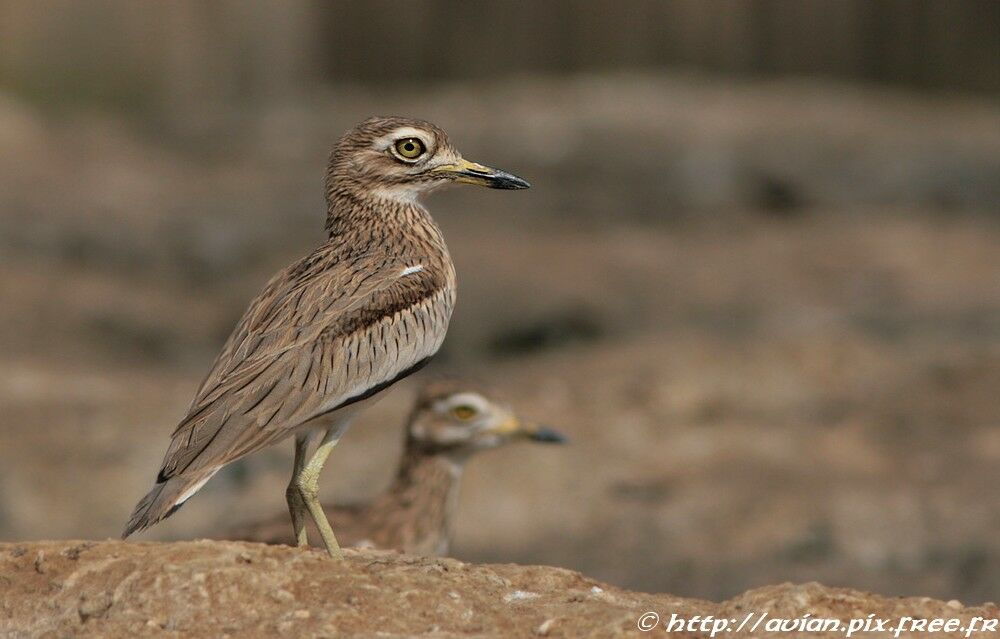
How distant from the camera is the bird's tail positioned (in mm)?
5020

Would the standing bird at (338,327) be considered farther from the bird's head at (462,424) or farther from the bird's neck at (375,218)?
the bird's head at (462,424)

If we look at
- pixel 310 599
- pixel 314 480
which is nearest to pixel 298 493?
pixel 314 480

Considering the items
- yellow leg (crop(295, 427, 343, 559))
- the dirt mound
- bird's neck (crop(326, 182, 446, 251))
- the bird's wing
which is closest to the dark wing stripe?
the bird's wing

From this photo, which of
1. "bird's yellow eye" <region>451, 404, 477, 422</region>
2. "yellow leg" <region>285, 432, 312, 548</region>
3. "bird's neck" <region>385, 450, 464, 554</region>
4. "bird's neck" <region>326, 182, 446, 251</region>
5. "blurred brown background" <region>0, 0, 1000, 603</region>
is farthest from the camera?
"blurred brown background" <region>0, 0, 1000, 603</region>

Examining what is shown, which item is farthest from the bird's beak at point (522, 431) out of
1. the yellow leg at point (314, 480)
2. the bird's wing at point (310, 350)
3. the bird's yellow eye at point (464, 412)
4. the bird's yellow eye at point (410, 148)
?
the yellow leg at point (314, 480)

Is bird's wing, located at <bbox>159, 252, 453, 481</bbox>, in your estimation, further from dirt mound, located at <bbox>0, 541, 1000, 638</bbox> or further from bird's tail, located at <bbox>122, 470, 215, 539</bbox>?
dirt mound, located at <bbox>0, 541, 1000, 638</bbox>

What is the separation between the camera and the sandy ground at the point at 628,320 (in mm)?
9234

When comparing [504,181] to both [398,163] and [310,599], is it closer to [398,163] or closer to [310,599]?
[398,163]

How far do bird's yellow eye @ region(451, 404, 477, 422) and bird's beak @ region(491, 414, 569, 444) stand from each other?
0.45ft

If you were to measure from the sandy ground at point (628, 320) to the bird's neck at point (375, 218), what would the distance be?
293 cm

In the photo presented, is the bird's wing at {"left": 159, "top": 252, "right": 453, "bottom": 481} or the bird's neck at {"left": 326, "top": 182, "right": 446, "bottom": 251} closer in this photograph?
the bird's wing at {"left": 159, "top": 252, "right": 453, "bottom": 481}

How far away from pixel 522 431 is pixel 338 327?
2807 mm

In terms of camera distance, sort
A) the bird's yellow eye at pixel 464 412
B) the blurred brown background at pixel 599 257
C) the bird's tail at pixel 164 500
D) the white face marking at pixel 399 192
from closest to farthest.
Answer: the bird's tail at pixel 164 500 < the white face marking at pixel 399 192 < the bird's yellow eye at pixel 464 412 < the blurred brown background at pixel 599 257

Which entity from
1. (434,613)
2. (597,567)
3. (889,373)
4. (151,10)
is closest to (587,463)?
(597,567)
